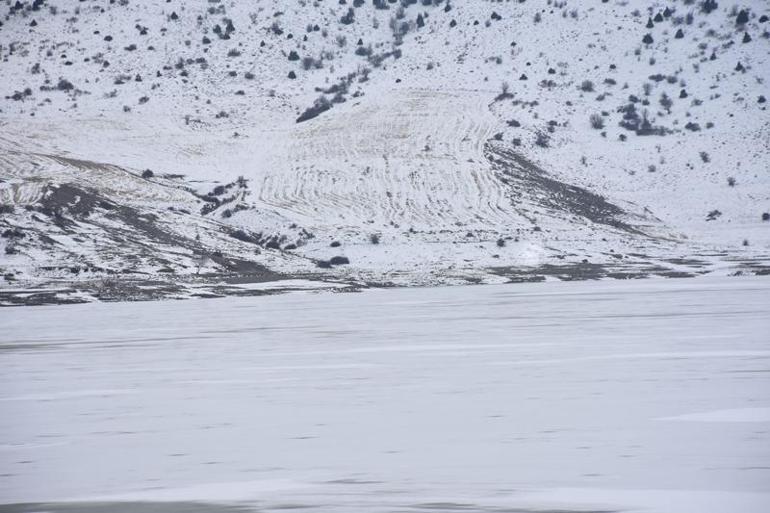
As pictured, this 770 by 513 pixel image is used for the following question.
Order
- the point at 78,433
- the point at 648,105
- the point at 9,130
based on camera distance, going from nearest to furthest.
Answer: the point at 78,433, the point at 9,130, the point at 648,105

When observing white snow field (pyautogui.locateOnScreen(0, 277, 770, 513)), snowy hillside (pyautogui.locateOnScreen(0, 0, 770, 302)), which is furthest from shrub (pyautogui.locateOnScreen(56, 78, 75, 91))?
white snow field (pyautogui.locateOnScreen(0, 277, 770, 513))

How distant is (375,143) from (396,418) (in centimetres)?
4667

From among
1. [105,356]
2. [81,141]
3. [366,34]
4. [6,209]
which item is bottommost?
[105,356]

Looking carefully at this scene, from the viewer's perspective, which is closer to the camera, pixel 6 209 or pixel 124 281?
pixel 124 281

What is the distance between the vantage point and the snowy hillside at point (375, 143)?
121 feet

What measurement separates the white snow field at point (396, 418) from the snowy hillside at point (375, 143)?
14738mm

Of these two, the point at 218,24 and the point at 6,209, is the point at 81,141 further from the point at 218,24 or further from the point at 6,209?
the point at 218,24

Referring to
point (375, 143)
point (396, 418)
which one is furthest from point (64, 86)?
point (396, 418)

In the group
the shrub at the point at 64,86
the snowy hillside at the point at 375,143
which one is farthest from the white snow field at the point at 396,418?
the shrub at the point at 64,86

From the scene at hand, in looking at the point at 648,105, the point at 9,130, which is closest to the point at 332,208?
the point at 9,130

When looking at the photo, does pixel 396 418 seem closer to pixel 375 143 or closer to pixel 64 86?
pixel 375 143

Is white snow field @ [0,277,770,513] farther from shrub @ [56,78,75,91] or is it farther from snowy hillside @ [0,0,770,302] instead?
shrub @ [56,78,75,91]

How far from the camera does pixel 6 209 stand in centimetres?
3616

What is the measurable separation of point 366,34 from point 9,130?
2765cm
